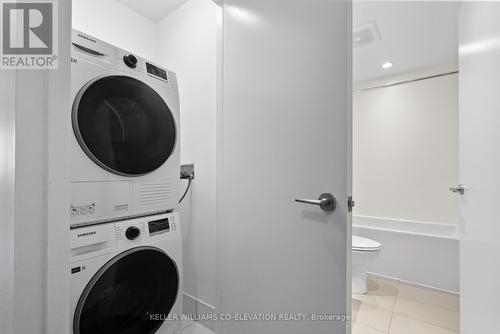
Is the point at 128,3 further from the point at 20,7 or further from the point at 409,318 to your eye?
the point at 409,318

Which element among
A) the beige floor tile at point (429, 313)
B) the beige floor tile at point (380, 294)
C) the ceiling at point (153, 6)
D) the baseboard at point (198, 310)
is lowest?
the beige floor tile at point (380, 294)

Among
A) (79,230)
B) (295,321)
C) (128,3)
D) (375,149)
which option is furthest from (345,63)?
(375,149)

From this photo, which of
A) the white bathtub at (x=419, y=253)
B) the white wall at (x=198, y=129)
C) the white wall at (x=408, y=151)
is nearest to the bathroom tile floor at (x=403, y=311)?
the white bathtub at (x=419, y=253)

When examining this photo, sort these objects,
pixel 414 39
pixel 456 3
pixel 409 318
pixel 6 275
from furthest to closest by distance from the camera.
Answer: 1. pixel 414 39
2. pixel 409 318
3. pixel 456 3
4. pixel 6 275

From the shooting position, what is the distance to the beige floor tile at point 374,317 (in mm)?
1520

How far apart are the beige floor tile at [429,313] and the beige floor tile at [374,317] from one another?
0.41 ft

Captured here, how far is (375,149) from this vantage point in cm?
265

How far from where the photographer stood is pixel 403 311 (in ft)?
5.52

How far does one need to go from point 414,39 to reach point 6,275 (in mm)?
2641

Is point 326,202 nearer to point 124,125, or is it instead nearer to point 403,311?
point 124,125


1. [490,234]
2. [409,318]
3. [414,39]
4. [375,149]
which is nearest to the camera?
[490,234]

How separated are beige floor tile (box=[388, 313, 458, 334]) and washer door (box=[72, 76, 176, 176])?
178cm

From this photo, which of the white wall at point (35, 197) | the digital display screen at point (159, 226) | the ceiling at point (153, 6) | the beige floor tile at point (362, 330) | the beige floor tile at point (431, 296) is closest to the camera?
the white wall at point (35, 197)

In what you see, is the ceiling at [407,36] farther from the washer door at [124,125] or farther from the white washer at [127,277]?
the white washer at [127,277]
